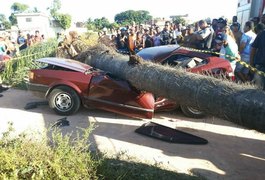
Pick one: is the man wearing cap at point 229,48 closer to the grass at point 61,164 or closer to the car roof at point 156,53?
the car roof at point 156,53

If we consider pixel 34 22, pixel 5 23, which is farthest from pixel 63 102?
pixel 5 23

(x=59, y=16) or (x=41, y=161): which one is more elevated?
(x=41, y=161)

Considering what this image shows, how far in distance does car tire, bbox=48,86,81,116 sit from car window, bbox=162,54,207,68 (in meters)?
2.14

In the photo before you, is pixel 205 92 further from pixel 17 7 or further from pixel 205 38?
pixel 17 7

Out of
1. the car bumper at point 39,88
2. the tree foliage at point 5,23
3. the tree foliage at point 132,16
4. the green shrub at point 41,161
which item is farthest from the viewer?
the tree foliage at point 132,16

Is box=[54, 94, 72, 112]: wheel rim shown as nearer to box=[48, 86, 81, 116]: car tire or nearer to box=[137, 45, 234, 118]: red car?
box=[48, 86, 81, 116]: car tire

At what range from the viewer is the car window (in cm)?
680

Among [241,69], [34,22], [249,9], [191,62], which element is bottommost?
[34,22]

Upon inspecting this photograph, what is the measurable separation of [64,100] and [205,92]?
356 cm

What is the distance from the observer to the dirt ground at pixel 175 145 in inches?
187

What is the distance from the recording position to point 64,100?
22.3 feet

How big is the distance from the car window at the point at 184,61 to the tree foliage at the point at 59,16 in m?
52.5

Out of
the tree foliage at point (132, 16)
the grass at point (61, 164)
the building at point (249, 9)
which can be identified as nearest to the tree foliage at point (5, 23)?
the tree foliage at point (132, 16)

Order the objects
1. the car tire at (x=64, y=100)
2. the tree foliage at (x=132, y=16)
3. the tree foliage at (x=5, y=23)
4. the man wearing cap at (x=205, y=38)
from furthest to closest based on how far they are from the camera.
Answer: the tree foliage at (x=132, y=16) → the tree foliage at (x=5, y=23) → the man wearing cap at (x=205, y=38) → the car tire at (x=64, y=100)
